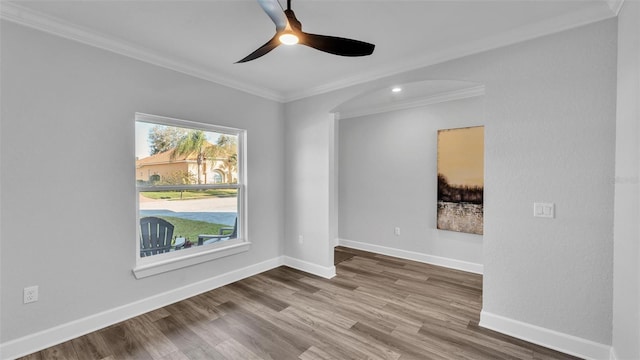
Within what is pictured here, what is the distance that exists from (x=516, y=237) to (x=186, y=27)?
10.7 ft

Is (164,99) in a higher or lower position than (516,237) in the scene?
higher

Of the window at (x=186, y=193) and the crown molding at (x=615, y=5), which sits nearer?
the crown molding at (x=615, y=5)

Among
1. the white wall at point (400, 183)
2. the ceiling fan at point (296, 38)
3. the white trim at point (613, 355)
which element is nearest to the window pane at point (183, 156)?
the ceiling fan at point (296, 38)

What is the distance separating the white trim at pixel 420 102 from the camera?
12.2ft

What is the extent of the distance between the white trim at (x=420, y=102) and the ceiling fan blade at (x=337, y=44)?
258 cm

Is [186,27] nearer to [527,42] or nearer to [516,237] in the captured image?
[527,42]

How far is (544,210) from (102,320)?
152 inches

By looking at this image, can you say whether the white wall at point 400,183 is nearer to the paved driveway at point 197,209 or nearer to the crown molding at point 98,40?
the paved driveway at point 197,209

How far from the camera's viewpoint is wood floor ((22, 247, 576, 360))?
2100 mm

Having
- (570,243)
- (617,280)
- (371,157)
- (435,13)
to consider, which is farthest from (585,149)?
(371,157)

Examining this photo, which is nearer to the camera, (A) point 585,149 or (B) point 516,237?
(A) point 585,149

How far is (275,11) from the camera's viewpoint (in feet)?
5.11

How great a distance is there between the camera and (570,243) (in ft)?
6.84

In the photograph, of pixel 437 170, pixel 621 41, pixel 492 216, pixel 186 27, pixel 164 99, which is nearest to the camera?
pixel 621 41
